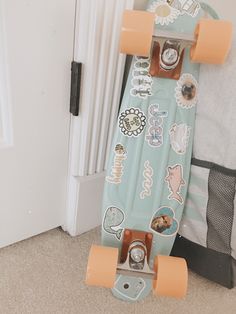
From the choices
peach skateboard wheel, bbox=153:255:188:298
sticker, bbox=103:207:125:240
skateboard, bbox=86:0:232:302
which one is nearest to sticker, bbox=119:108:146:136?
skateboard, bbox=86:0:232:302

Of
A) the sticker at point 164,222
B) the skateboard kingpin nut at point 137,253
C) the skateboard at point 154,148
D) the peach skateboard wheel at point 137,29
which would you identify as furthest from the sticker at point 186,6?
the skateboard kingpin nut at point 137,253

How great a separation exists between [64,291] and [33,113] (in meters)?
0.51

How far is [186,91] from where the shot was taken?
771 mm

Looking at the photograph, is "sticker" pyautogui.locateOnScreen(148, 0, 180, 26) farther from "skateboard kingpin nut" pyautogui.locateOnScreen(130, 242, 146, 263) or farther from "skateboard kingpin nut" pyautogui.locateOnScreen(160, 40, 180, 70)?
"skateboard kingpin nut" pyautogui.locateOnScreen(130, 242, 146, 263)

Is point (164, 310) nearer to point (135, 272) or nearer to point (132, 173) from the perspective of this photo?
point (135, 272)

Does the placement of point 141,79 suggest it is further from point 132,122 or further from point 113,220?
point 113,220

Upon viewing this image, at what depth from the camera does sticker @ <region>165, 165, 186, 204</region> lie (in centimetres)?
82

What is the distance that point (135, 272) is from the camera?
780mm

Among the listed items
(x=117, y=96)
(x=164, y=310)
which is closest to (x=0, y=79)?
(x=117, y=96)

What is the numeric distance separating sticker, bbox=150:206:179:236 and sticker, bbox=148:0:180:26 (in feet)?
1.57

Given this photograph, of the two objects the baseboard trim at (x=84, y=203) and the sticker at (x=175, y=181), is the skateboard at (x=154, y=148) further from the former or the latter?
the baseboard trim at (x=84, y=203)

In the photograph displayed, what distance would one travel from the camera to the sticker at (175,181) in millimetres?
821

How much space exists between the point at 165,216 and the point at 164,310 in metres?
0.27

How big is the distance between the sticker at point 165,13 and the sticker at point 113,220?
494 millimetres
